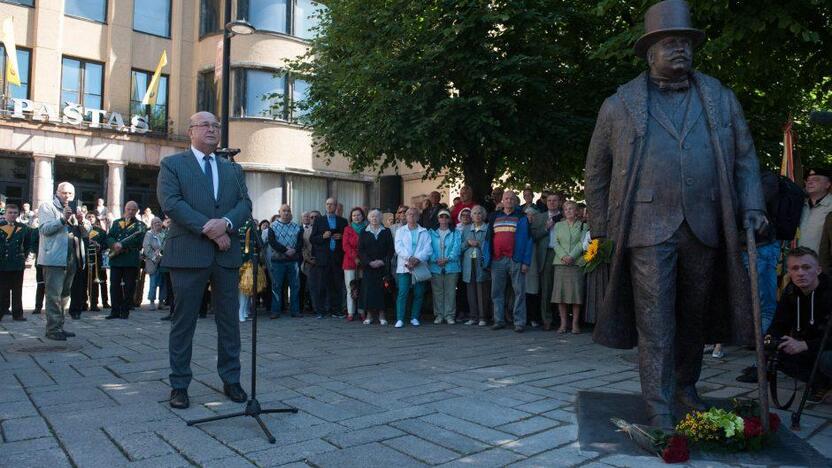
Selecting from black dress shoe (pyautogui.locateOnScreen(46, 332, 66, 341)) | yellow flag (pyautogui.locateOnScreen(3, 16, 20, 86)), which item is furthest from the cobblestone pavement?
Result: yellow flag (pyautogui.locateOnScreen(3, 16, 20, 86))

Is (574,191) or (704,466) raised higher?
(574,191)

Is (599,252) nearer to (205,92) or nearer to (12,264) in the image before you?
(12,264)

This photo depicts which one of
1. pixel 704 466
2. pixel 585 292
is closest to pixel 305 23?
pixel 585 292

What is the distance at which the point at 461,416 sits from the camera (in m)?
4.48

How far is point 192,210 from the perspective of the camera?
4805 mm

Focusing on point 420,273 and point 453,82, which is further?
point 453,82

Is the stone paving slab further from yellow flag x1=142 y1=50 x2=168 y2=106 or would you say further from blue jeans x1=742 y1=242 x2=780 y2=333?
yellow flag x1=142 y1=50 x2=168 y2=106

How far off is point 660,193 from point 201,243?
3200 millimetres

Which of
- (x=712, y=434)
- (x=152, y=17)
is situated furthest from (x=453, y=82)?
(x=152, y=17)

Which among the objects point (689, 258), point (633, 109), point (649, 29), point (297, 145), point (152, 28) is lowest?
point (689, 258)

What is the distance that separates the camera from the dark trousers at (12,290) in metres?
10.7

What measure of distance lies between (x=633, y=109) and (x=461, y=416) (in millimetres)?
2293

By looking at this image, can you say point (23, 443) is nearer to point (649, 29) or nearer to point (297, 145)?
point (649, 29)

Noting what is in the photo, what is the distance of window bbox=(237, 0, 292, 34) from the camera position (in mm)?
23344
